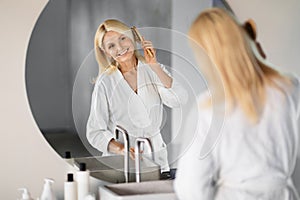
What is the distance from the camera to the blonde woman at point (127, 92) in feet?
7.55

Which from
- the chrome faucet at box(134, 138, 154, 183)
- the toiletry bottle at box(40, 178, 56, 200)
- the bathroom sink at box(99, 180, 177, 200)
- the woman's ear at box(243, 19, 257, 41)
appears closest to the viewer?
the toiletry bottle at box(40, 178, 56, 200)

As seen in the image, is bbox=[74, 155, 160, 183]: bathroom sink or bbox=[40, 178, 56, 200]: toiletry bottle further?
bbox=[74, 155, 160, 183]: bathroom sink

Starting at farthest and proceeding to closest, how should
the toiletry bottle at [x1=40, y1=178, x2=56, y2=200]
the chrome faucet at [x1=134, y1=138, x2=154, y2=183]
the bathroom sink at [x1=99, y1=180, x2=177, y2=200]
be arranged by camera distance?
the chrome faucet at [x1=134, y1=138, x2=154, y2=183], the bathroom sink at [x1=99, y1=180, x2=177, y2=200], the toiletry bottle at [x1=40, y1=178, x2=56, y2=200]

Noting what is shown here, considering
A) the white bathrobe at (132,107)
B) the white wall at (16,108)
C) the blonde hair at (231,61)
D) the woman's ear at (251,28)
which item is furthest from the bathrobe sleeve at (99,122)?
the woman's ear at (251,28)

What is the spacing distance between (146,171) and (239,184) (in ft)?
1.37

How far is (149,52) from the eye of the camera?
2.37 metres

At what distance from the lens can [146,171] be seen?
2357 mm

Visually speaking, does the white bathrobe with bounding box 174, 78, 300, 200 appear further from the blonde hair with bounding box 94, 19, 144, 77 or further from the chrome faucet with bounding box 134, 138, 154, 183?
the blonde hair with bounding box 94, 19, 144, 77

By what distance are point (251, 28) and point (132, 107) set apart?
2.26 feet

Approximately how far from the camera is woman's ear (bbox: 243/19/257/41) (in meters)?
2.51

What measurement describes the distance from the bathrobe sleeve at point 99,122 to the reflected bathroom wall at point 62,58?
1.1 inches

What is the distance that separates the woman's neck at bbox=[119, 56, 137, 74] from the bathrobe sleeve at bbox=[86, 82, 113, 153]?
12 cm

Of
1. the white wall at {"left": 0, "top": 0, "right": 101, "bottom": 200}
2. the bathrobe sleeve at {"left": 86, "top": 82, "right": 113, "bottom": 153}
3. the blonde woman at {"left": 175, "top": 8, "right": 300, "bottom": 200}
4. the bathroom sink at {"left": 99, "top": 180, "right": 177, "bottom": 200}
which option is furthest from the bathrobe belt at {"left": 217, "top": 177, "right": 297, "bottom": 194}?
the white wall at {"left": 0, "top": 0, "right": 101, "bottom": 200}

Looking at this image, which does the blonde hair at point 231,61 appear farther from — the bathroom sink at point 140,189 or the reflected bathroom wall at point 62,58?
the bathroom sink at point 140,189
